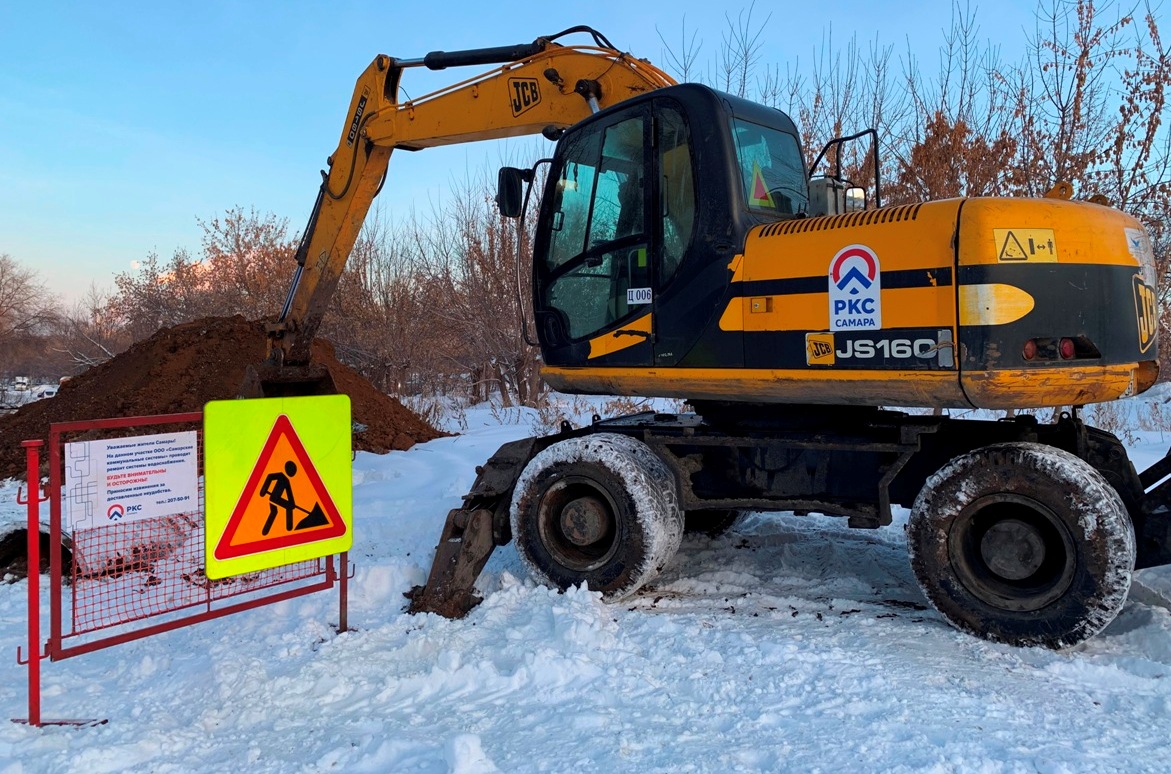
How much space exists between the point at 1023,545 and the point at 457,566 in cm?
316

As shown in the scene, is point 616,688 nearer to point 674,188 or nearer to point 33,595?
point 33,595

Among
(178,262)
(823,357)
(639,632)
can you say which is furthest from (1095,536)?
(178,262)

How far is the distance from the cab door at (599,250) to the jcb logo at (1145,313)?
8.33 feet

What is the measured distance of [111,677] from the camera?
4039 millimetres

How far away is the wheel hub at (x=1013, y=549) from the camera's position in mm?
4133

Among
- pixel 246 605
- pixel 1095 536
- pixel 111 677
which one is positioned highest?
pixel 1095 536

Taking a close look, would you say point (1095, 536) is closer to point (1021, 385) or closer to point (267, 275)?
point (1021, 385)

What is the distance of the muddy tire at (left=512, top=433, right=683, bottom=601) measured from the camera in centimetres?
486

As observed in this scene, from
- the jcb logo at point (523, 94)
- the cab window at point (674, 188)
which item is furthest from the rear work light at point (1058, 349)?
the jcb logo at point (523, 94)

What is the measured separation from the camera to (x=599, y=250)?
17.3 ft

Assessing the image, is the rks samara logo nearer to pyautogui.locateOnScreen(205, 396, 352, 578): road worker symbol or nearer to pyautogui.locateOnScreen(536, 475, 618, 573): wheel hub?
pyautogui.locateOnScreen(536, 475, 618, 573): wheel hub

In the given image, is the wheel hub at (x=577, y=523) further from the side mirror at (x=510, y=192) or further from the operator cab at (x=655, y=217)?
the side mirror at (x=510, y=192)

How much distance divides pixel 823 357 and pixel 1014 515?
4.12ft

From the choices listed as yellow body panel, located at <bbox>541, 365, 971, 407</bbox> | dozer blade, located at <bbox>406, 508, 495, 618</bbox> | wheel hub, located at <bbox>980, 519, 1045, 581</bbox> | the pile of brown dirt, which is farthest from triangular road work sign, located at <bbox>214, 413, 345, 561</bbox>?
the pile of brown dirt
